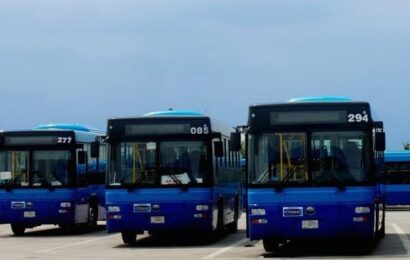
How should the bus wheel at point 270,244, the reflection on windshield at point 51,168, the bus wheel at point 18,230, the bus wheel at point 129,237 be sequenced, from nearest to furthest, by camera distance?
the bus wheel at point 270,244 < the bus wheel at point 129,237 < the reflection on windshield at point 51,168 < the bus wheel at point 18,230

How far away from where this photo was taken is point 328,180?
19.8 m

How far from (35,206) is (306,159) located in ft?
38.0

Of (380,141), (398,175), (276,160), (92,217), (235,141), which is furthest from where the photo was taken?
(398,175)

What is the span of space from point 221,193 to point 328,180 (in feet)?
20.8

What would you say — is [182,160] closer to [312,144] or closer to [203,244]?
[203,244]

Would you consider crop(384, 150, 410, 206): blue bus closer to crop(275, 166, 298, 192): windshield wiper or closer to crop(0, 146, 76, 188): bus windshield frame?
crop(0, 146, 76, 188): bus windshield frame

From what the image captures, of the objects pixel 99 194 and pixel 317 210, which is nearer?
pixel 317 210

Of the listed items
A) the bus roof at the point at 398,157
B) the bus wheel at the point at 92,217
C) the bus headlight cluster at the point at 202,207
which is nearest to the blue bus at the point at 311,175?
the bus headlight cluster at the point at 202,207

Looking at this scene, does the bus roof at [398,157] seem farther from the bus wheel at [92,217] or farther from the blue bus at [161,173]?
the blue bus at [161,173]

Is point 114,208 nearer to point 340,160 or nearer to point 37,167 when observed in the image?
point 340,160

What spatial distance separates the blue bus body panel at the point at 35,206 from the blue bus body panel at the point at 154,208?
20.5 ft

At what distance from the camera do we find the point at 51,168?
29.4 m

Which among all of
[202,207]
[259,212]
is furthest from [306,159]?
[202,207]

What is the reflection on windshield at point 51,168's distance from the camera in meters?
29.1
